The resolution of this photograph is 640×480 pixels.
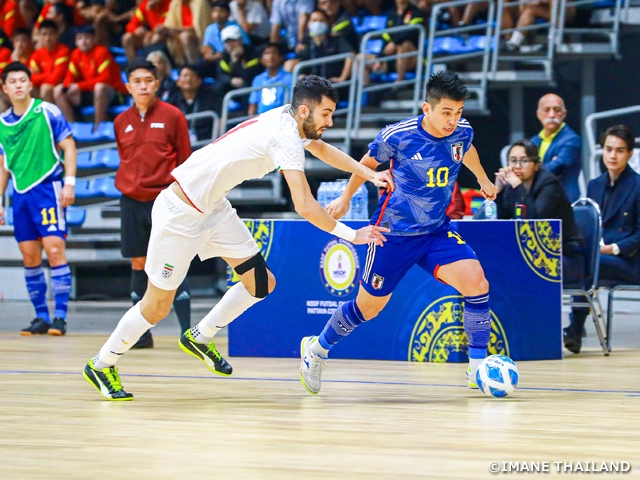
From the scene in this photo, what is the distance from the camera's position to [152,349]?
316 inches

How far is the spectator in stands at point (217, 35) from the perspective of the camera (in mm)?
13547

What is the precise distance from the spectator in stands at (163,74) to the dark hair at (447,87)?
810cm

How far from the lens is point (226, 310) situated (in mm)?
5699

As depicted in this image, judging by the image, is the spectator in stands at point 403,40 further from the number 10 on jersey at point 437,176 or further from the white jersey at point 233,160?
the white jersey at point 233,160

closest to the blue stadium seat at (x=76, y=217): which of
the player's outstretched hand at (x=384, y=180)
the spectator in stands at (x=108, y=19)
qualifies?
the spectator in stands at (x=108, y=19)

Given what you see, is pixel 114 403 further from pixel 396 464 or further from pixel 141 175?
pixel 141 175

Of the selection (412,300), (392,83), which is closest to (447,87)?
(412,300)

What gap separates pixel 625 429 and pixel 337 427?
1149 mm

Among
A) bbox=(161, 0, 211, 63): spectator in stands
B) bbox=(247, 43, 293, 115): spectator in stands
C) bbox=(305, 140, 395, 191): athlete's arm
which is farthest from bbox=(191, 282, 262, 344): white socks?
bbox=(161, 0, 211, 63): spectator in stands

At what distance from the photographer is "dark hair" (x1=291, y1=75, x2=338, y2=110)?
16.7 feet

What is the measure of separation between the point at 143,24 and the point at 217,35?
1.94 metres

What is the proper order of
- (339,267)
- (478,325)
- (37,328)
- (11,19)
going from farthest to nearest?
(11,19), (37,328), (339,267), (478,325)

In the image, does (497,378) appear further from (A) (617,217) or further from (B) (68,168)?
(B) (68,168)

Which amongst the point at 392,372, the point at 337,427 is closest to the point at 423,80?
the point at 392,372
